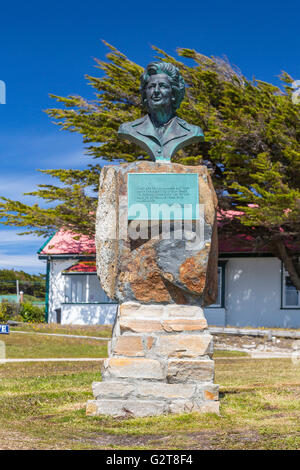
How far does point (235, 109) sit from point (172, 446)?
1585 centimetres

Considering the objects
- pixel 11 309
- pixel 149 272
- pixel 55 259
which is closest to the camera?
pixel 149 272

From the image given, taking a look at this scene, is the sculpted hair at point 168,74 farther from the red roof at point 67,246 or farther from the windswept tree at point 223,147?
the red roof at point 67,246

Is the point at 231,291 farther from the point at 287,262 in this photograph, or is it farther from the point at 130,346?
the point at 130,346

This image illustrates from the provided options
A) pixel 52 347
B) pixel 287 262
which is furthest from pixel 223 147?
pixel 52 347

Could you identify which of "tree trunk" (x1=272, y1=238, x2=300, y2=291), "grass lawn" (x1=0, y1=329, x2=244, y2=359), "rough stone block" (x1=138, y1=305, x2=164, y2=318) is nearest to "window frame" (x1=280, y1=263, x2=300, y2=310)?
"tree trunk" (x1=272, y1=238, x2=300, y2=291)

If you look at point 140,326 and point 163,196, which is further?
point 163,196

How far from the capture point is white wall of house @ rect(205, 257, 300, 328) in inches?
910

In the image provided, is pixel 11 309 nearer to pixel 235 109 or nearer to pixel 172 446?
pixel 235 109

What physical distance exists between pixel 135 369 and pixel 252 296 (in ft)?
57.3

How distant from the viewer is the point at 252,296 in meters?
23.6

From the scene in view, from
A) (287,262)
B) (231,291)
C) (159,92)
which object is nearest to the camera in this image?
(159,92)

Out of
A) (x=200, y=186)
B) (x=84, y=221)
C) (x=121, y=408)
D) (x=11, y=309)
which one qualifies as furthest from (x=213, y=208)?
(x=11, y=309)

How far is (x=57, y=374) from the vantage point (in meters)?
10.6

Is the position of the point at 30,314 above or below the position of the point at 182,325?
below
